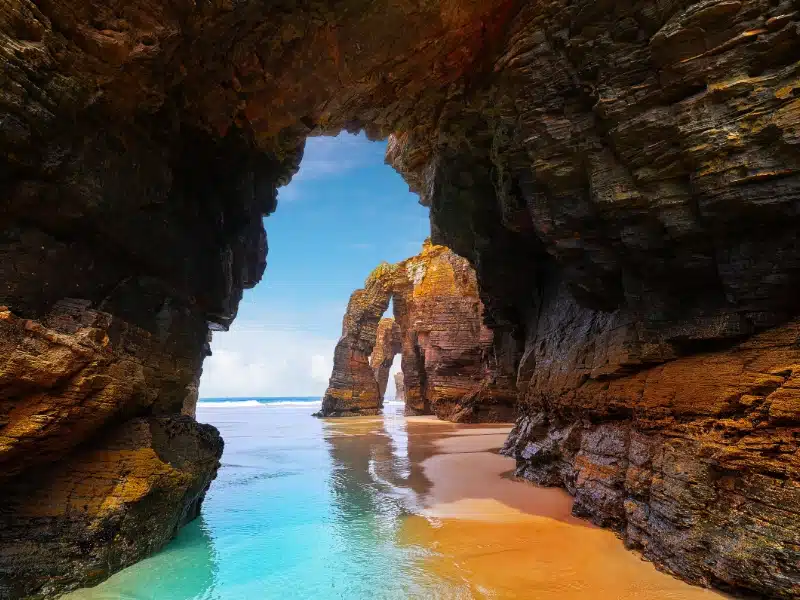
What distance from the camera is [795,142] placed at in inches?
221

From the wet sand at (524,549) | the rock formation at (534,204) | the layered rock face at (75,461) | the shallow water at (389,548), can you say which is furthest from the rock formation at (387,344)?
the layered rock face at (75,461)

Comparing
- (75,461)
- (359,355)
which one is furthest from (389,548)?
(359,355)

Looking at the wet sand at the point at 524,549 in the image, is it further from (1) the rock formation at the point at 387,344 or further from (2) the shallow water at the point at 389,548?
(1) the rock formation at the point at 387,344

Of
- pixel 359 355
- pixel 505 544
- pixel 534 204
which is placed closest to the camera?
pixel 505 544

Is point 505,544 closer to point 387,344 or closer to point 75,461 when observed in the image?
point 75,461

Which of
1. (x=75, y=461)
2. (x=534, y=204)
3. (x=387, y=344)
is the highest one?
(x=387, y=344)

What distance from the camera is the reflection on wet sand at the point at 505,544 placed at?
5957mm

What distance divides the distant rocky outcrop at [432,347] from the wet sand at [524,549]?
13518 mm

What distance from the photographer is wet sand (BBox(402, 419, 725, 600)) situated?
19.4 feet

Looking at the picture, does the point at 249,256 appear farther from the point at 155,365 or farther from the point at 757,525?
the point at 757,525

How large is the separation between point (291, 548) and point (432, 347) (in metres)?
30.9

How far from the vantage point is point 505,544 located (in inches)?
301

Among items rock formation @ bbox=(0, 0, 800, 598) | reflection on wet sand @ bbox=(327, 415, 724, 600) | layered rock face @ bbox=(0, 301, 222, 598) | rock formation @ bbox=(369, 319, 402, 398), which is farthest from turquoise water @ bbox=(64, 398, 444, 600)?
rock formation @ bbox=(369, 319, 402, 398)

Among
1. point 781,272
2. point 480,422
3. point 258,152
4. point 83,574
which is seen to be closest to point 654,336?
point 781,272
